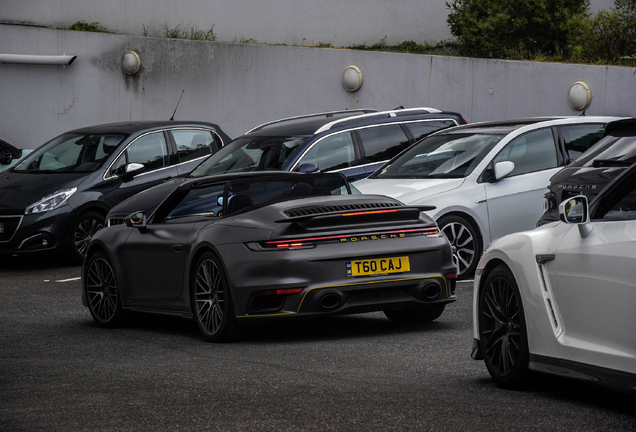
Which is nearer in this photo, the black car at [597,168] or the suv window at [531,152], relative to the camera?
the black car at [597,168]

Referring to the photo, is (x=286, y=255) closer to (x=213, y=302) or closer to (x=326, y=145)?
(x=213, y=302)

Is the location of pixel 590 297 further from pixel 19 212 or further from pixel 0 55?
pixel 0 55

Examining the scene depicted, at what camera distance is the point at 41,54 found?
2289 cm

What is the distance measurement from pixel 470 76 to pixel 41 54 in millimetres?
9756

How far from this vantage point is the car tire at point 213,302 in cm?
745

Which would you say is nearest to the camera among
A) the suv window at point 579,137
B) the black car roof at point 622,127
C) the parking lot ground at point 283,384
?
Result: the parking lot ground at point 283,384

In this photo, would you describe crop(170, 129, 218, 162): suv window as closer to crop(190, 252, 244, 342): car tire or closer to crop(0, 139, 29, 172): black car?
crop(0, 139, 29, 172): black car

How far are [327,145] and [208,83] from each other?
393 inches

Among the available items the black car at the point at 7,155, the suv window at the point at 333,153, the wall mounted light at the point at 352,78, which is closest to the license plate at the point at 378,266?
the suv window at the point at 333,153

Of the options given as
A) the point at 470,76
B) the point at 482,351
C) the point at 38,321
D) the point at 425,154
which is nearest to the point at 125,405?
the point at 482,351

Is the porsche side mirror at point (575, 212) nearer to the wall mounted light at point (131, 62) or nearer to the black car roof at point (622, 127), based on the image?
the black car roof at point (622, 127)

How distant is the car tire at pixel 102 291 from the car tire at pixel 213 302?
145 centimetres

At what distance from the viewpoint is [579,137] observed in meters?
11.7

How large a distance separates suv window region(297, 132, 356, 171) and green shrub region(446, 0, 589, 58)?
8505 mm
